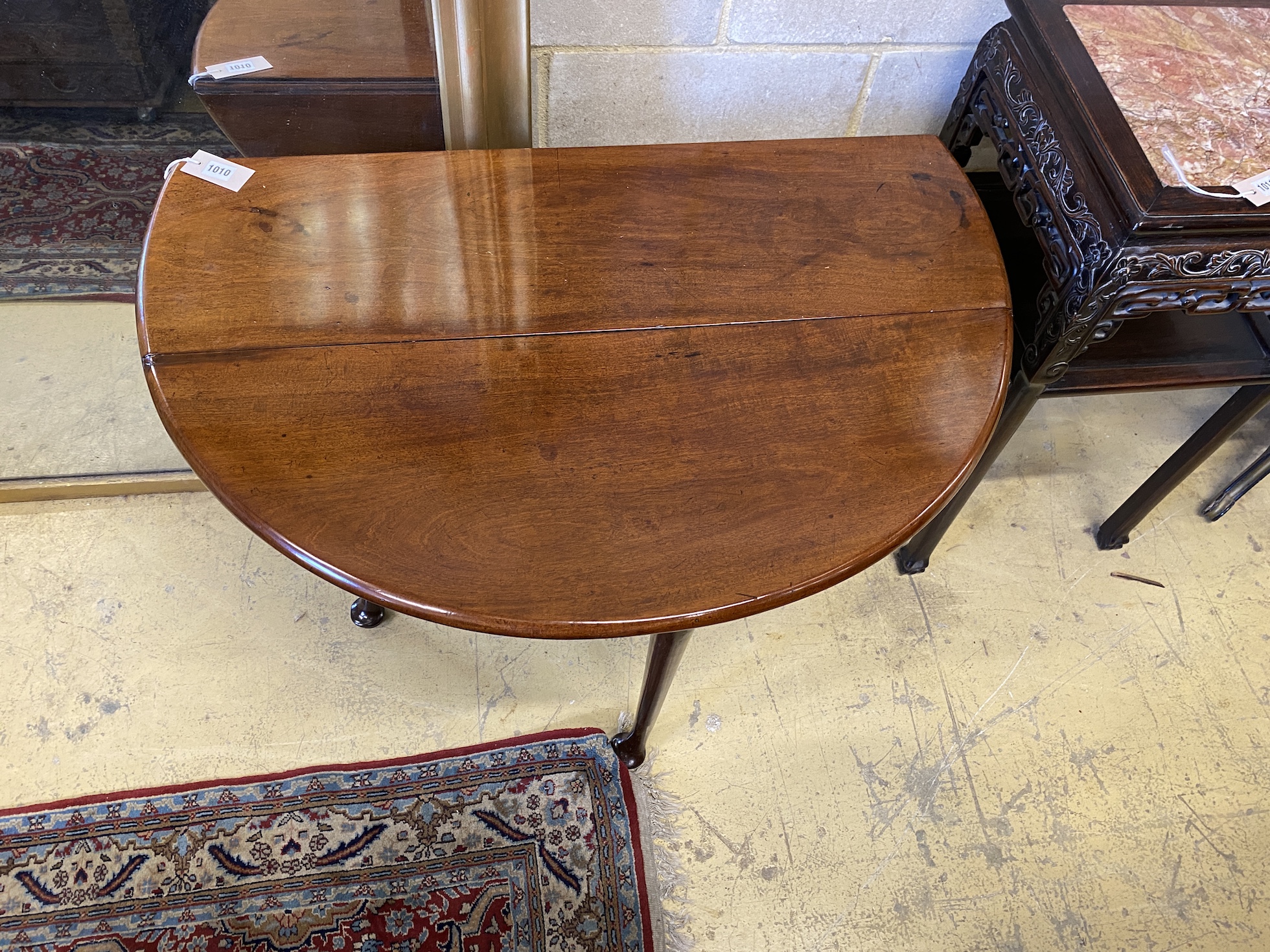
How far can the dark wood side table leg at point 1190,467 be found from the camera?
1.36 m

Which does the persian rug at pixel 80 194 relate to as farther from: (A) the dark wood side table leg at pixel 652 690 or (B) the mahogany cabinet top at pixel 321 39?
(A) the dark wood side table leg at pixel 652 690

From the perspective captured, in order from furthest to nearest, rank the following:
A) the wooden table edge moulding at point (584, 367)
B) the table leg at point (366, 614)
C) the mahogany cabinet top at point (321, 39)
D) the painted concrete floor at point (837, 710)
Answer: the table leg at point (366, 614), the painted concrete floor at point (837, 710), the mahogany cabinet top at point (321, 39), the wooden table edge moulding at point (584, 367)

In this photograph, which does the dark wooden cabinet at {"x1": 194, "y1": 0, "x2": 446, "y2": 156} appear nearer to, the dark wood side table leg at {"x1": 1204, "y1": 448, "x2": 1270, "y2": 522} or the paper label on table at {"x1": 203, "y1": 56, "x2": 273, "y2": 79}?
the paper label on table at {"x1": 203, "y1": 56, "x2": 273, "y2": 79}

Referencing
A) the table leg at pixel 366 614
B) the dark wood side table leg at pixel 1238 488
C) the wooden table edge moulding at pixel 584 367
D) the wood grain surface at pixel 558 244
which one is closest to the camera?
the wooden table edge moulding at pixel 584 367

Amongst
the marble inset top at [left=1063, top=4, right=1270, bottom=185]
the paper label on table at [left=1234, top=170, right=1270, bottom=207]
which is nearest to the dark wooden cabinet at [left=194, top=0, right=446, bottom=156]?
the marble inset top at [left=1063, top=4, right=1270, bottom=185]

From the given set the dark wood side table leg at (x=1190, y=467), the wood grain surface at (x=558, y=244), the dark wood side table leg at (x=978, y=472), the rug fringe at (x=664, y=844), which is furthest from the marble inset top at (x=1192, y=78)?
the rug fringe at (x=664, y=844)

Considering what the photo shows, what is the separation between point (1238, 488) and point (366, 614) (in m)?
1.65

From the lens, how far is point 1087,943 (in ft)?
4.11

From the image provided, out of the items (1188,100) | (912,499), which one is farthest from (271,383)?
(1188,100)

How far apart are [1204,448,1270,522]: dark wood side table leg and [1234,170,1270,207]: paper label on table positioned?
770 millimetres

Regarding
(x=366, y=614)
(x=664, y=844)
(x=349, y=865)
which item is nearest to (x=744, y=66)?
(x=366, y=614)

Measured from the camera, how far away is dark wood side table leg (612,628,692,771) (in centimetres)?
102

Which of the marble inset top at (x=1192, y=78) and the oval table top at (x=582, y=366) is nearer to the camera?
the oval table top at (x=582, y=366)

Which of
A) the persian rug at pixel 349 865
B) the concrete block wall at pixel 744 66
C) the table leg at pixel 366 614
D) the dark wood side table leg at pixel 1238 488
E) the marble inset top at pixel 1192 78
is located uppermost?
the marble inset top at pixel 1192 78
